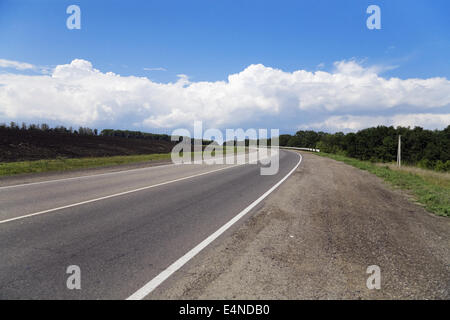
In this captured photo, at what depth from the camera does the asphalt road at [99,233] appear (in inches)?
126

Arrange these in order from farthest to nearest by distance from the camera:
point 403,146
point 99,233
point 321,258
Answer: point 403,146, point 99,233, point 321,258

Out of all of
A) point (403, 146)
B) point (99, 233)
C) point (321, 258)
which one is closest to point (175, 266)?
point (99, 233)

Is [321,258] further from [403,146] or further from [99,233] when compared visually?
[403,146]

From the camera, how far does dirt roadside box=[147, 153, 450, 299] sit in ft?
10.2

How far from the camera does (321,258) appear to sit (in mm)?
3998

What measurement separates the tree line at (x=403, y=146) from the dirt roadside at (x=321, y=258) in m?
58.7

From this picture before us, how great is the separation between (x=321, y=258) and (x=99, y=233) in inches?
158

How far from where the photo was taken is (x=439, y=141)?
203ft

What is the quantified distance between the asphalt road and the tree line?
5972cm

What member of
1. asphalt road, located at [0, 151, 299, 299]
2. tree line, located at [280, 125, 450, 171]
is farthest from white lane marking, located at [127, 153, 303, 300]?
tree line, located at [280, 125, 450, 171]

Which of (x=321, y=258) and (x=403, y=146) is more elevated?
(x=403, y=146)
